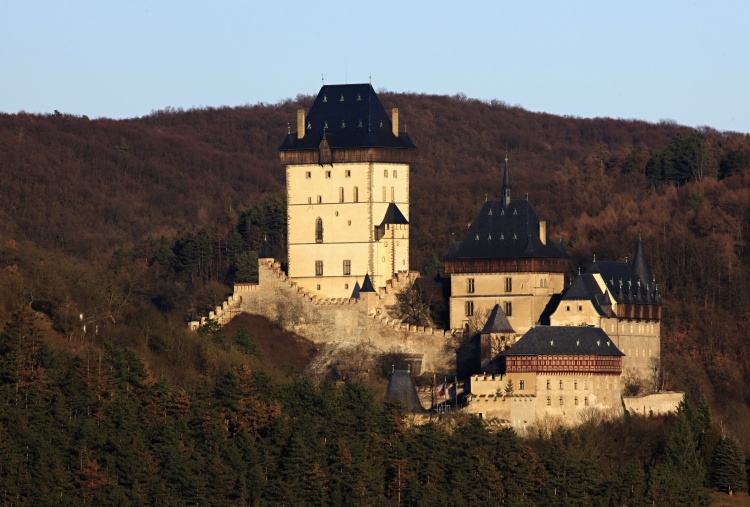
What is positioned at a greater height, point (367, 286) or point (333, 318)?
point (367, 286)

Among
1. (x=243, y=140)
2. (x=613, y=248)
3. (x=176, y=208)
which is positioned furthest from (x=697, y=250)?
(x=243, y=140)

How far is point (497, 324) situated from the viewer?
3221 inches

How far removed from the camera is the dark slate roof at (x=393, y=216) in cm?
8925

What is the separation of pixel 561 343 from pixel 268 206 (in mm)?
33710

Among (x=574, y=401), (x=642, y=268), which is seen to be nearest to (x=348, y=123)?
(x=642, y=268)

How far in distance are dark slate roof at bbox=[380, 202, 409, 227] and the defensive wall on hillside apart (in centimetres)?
374

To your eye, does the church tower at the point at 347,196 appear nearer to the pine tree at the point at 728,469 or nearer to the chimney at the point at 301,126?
the chimney at the point at 301,126

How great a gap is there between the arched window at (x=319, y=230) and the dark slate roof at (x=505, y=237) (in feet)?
22.2

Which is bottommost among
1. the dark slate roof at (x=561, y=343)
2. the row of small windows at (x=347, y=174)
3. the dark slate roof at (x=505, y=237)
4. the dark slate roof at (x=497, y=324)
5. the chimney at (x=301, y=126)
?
the dark slate roof at (x=561, y=343)

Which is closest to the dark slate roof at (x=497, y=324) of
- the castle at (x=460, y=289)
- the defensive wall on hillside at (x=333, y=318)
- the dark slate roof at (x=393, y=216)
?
the castle at (x=460, y=289)

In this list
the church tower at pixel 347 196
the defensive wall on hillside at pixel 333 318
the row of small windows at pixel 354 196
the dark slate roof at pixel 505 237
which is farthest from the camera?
the row of small windows at pixel 354 196

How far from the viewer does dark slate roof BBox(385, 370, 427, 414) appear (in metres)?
78.8

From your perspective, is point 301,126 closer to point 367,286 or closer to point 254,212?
point 367,286

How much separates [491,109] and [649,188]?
53831 mm
